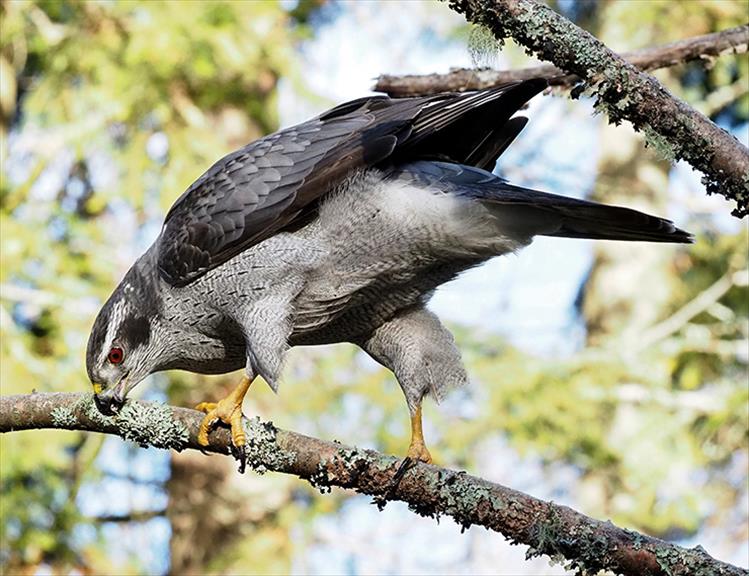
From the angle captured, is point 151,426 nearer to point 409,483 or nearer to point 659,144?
point 409,483

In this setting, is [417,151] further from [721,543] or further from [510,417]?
[721,543]

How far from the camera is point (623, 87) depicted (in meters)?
3.29

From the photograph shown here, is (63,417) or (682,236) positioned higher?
(682,236)

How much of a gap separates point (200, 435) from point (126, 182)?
6.92 metres

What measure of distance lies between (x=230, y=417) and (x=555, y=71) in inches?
79.7

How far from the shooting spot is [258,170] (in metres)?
5.18

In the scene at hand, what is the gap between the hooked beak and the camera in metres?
4.46

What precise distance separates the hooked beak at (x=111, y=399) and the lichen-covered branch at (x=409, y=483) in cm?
6

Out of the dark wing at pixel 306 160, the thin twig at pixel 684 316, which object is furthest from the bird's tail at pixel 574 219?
the thin twig at pixel 684 316

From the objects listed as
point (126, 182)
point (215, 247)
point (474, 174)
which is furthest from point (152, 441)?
point (126, 182)

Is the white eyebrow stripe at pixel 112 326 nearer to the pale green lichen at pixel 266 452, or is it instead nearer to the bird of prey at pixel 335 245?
the bird of prey at pixel 335 245

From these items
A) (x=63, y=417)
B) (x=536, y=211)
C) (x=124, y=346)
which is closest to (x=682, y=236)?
(x=536, y=211)

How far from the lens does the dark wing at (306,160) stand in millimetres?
4848

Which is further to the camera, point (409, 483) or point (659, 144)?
point (409, 483)
